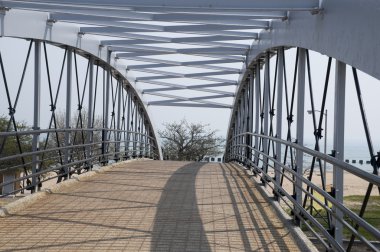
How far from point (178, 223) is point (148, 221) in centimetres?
32

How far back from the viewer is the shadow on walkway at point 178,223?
15.5 feet

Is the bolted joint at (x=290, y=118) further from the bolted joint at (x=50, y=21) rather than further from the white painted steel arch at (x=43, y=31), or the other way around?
the bolted joint at (x=50, y=21)

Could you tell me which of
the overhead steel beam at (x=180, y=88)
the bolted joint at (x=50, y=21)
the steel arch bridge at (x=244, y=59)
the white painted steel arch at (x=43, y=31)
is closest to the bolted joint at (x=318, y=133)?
the steel arch bridge at (x=244, y=59)

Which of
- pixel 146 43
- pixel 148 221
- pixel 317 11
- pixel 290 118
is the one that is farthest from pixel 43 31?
pixel 146 43

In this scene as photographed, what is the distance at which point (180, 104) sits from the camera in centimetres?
2727

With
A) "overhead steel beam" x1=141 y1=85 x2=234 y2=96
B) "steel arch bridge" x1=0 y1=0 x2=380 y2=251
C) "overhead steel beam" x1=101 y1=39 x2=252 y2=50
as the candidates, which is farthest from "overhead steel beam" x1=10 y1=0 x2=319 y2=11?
"overhead steel beam" x1=141 y1=85 x2=234 y2=96

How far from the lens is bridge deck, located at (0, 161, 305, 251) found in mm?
4746

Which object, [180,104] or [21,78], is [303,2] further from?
[180,104]

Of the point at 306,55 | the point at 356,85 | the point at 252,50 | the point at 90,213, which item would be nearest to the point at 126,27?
the point at 252,50

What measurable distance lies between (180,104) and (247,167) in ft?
51.2

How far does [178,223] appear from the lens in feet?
18.4

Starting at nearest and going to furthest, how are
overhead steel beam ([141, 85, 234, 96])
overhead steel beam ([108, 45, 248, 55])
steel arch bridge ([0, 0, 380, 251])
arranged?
steel arch bridge ([0, 0, 380, 251]) < overhead steel beam ([108, 45, 248, 55]) < overhead steel beam ([141, 85, 234, 96])

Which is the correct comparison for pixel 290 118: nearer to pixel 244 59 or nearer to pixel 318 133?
pixel 318 133

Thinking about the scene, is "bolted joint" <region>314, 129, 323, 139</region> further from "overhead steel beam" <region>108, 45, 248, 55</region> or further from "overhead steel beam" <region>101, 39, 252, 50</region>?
"overhead steel beam" <region>108, 45, 248, 55</region>
